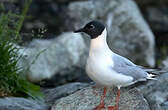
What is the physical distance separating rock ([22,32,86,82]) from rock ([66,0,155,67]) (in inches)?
65.6

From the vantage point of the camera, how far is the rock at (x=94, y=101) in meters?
5.61

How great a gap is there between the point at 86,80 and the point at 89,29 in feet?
10.2

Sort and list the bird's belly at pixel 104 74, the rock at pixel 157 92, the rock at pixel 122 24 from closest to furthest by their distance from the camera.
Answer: the bird's belly at pixel 104 74
the rock at pixel 157 92
the rock at pixel 122 24

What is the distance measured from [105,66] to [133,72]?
0.41 meters

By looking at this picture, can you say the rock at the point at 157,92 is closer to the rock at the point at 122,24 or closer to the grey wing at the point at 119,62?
the grey wing at the point at 119,62

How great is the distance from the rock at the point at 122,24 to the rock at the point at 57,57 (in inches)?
65.6

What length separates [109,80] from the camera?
5.27 m

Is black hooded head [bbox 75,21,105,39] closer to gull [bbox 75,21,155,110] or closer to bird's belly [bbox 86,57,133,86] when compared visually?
gull [bbox 75,21,155,110]

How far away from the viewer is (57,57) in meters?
8.68

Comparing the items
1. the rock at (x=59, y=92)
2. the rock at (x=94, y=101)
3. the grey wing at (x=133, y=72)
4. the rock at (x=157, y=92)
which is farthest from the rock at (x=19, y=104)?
the rock at (x=157, y=92)

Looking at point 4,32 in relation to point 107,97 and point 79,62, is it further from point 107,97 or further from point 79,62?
point 79,62

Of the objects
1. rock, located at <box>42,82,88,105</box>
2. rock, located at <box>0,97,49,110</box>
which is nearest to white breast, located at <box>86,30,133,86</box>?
rock, located at <box>0,97,49,110</box>

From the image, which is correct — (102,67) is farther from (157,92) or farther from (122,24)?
(122,24)

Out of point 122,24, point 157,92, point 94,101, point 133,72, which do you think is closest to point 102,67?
point 133,72
